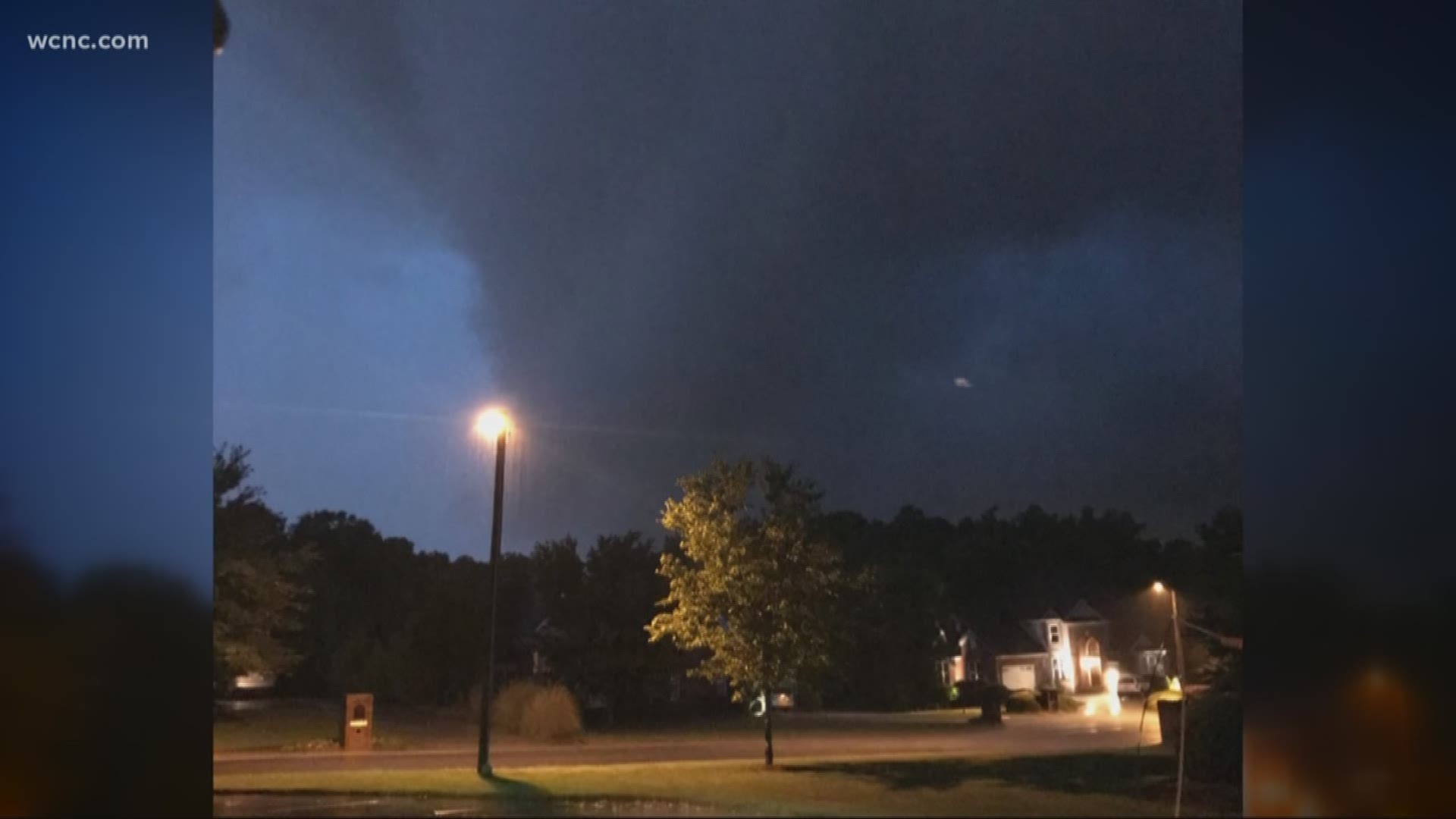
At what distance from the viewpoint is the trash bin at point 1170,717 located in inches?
768

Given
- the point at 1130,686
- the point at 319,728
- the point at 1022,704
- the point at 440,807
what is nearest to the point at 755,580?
the point at 440,807

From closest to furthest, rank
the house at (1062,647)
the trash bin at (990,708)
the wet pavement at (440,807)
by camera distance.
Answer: the wet pavement at (440,807) → the trash bin at (990,708) → the house at (1062,647)

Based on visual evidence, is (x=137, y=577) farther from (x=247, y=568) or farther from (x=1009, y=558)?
(x=1009, y=558)

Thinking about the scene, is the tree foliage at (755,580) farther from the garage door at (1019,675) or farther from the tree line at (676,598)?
the garage door at (1019,675)

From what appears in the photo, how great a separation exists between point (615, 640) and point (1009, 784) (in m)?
19.6

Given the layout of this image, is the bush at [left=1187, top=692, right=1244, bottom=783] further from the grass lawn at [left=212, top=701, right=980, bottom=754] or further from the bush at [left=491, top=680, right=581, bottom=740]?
the grass lawn at [left=212, top=701, right=980, bottom=754]

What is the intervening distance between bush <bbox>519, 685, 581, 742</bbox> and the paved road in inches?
22.7

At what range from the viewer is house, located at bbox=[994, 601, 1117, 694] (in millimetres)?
66250

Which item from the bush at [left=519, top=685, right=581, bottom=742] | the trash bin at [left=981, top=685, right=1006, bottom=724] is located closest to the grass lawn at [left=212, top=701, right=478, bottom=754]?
the bush at [left=519, top=685, right=581, bottom=742]

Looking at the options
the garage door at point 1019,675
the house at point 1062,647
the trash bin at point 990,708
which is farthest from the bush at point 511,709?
the house at point 1062,647

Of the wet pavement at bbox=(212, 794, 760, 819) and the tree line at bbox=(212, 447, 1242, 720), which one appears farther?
the tree line at bbox=(212, 447, 1242, 720)

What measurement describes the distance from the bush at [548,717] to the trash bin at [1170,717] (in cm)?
1344

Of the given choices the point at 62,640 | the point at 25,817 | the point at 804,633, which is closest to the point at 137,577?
the point at 62,640

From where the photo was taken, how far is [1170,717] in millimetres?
20031
